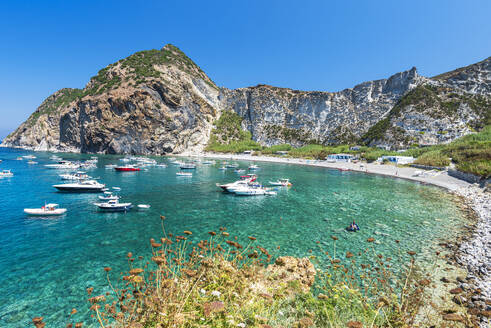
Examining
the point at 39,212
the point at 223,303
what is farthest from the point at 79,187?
the point at 223,303

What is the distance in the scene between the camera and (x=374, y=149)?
99375mm

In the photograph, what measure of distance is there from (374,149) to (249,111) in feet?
295

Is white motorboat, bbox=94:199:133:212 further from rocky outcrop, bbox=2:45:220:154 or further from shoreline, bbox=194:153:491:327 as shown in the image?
rocky outcrop, bbox=2:45:220:154

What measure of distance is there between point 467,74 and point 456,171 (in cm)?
10596

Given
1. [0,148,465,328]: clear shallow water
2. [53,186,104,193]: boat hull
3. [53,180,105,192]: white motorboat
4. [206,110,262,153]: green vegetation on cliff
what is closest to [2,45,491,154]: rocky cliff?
[206,110,262,153]: green vegetation on cliff

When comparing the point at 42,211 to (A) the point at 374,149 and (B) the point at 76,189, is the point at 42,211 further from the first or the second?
(A) the point at 374,149

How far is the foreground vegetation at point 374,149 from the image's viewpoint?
155 ft

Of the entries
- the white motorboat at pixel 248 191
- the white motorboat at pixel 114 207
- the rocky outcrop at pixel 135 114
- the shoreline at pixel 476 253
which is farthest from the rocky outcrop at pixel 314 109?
the white motorboat at pixel 114 207

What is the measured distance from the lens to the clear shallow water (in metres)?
11.2

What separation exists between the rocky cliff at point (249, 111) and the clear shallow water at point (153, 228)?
83354mm

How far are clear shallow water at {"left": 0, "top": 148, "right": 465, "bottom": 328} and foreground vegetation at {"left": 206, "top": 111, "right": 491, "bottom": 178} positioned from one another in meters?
24.6

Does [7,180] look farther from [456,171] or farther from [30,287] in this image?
[456,171]

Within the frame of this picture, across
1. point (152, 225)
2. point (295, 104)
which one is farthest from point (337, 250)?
point (295, 104)

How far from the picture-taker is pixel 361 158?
9062cm
